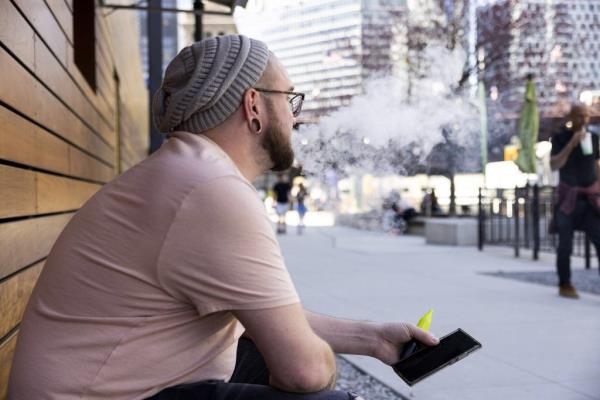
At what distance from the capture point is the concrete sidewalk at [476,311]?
3459 millimetres

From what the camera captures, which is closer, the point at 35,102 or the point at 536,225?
the point at 35,102

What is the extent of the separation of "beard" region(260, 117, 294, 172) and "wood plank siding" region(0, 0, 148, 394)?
1.03 meters

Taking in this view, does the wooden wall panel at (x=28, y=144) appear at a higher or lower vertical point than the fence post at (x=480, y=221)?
higher

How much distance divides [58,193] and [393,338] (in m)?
2.43

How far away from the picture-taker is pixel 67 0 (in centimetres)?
454

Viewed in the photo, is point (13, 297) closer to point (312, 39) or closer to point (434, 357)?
point (434, 357)

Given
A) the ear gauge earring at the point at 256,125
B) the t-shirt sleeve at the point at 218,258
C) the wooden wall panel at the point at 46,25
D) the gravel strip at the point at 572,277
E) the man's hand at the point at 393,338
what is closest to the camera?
the t-shirt sleeve at the point at 218,258

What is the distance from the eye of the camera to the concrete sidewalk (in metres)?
3.46

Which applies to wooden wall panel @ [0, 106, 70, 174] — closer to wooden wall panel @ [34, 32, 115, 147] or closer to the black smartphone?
wooden wall panel @ [34, 32, 115, 147]

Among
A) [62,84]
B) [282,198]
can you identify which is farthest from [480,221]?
[62,84]

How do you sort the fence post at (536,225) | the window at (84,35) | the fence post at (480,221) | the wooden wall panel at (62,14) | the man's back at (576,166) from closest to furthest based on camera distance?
the wooden wall panel at (62,14)
the window at (84,35)
the man's back at (576,166)
the fence post at (536,225)
the fence post at (480,221)

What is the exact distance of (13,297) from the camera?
8.13ft

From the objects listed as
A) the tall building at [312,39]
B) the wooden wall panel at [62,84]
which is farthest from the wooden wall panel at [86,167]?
the tall building at [312,39]

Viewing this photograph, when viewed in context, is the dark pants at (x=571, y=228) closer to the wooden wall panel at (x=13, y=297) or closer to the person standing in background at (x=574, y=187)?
the person standing in background at (x=574, y=187)
